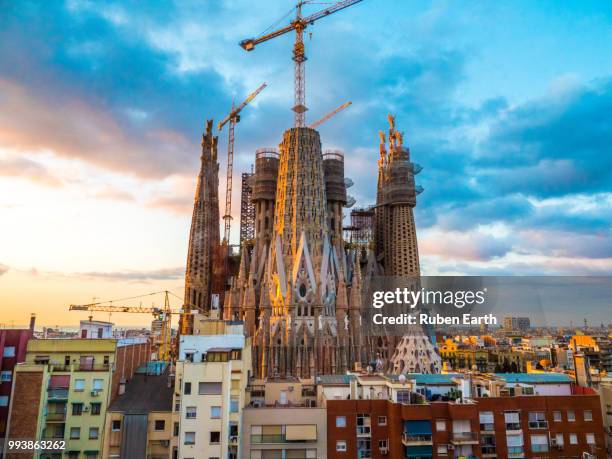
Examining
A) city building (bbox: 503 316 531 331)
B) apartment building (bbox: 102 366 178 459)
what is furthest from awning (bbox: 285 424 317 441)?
city building (bbox: 503 316 531 331)

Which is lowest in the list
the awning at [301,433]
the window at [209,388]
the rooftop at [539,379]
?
the awning at [301,433]

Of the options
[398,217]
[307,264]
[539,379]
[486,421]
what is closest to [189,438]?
[486,421]

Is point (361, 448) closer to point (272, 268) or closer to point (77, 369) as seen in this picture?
point (77, 369)

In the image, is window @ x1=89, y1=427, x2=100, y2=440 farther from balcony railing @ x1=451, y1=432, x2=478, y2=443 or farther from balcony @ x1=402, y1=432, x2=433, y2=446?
balcony railing @ x1=451, y1=432, x2=478, y2=443

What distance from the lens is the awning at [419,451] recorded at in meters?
22.4

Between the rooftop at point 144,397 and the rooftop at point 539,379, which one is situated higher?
the rooftop at point 539,379

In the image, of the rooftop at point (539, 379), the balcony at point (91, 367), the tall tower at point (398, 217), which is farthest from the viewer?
the tall tower at point (398, 217)

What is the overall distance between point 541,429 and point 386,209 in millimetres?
47614

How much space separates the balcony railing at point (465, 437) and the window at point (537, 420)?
3084mm

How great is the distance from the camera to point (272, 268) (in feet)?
186

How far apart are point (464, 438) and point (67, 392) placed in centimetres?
1964

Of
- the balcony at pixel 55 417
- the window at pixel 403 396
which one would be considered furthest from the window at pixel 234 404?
the balcony at pixel 55 417

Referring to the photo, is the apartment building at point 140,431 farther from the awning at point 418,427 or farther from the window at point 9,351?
the awning at point 418,427

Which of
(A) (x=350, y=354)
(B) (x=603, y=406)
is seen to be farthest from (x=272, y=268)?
(B) (x=603, y=406)
